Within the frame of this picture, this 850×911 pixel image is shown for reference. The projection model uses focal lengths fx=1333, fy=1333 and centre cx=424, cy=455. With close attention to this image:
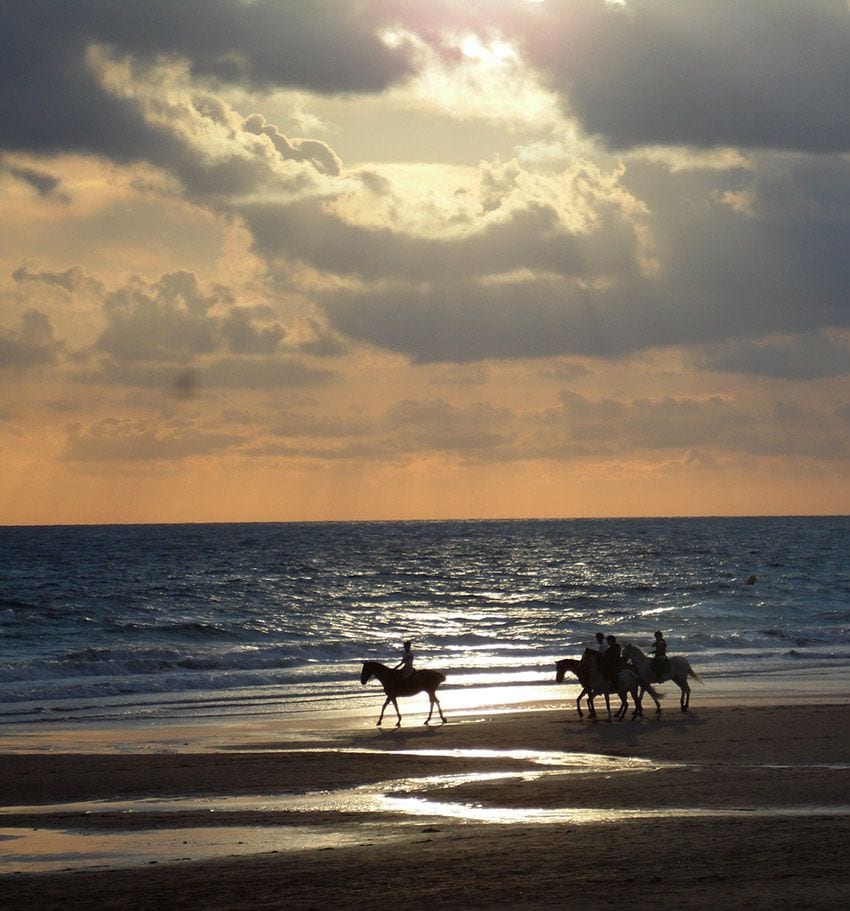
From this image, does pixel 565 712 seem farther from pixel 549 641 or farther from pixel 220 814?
pixel 549 641

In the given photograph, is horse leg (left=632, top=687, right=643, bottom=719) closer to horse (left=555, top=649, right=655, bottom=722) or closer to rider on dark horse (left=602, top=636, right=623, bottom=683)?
horse (left=555, top=649, right=655, bottom=722)

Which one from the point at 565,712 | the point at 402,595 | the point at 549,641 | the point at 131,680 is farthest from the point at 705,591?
the point at 565,712

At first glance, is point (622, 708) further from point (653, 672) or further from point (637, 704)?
point (653, 672)

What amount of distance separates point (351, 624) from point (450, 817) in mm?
42592

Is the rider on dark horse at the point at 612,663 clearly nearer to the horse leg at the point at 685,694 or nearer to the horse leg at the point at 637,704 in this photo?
the horse leg at the point at 637,704

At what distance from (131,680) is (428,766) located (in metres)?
19.5

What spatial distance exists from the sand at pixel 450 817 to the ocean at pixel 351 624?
25.5 ft

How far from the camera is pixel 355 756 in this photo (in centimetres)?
1992

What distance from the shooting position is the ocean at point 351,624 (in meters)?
33.2

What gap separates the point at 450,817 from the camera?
47.0ft

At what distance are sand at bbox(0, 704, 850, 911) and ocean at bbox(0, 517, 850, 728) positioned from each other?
25.5 ft

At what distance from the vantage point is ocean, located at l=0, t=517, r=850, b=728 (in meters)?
33.2

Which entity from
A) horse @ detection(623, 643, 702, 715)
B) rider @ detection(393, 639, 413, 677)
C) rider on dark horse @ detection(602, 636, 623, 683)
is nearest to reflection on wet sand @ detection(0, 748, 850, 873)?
rider on dark horse @ detection(602, 636, 623, 683)

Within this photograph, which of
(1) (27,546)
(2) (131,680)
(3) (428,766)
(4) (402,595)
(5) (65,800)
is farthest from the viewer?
(1) (27,546)
